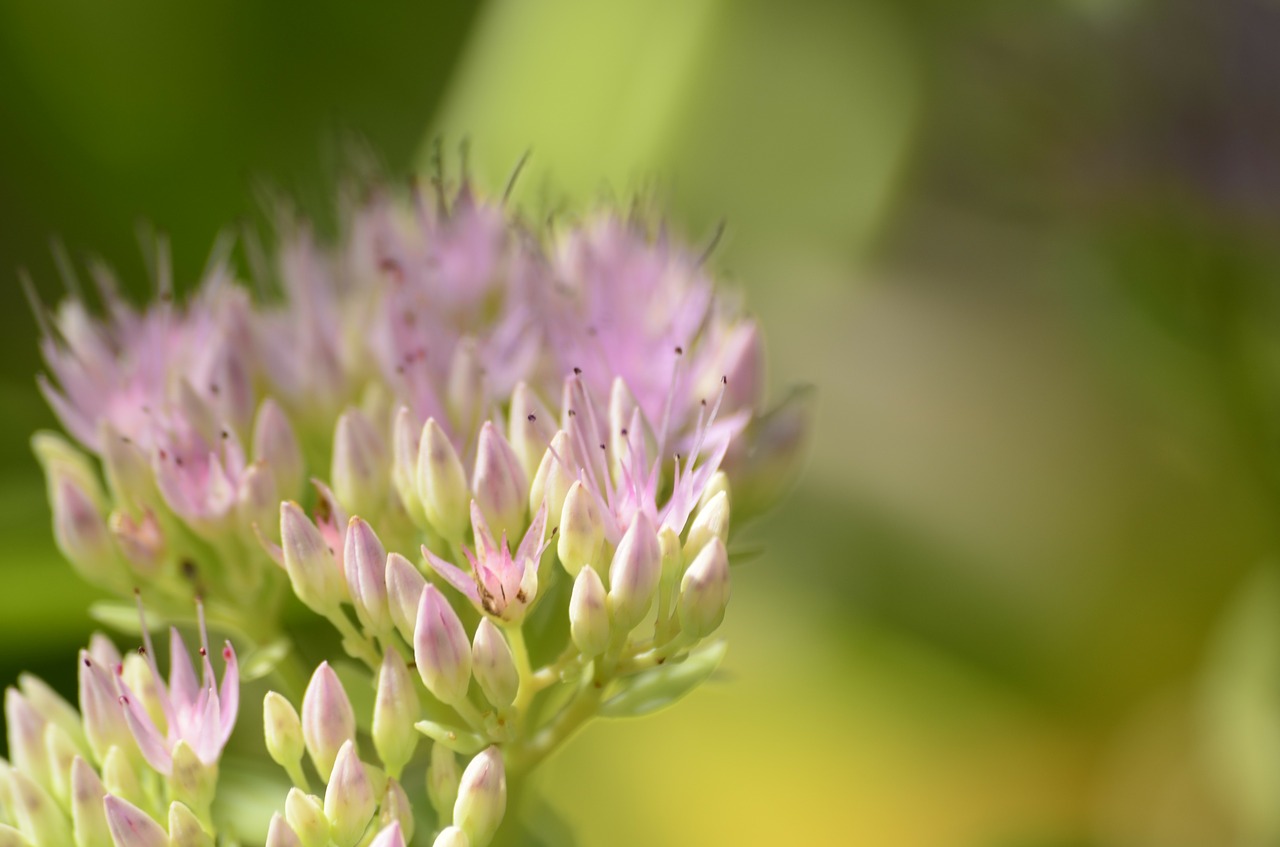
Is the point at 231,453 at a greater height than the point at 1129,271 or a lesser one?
lesser

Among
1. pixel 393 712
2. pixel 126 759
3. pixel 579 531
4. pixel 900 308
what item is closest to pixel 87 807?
pixel 126 759

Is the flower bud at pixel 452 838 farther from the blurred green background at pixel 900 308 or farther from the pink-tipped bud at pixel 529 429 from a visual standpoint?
the blurred green background at pixel 900 308

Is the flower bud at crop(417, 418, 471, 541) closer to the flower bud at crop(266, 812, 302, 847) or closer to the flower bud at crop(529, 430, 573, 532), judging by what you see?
the flower bud at crop(529, 430, 573, 532)

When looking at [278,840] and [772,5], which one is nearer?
[278,840]

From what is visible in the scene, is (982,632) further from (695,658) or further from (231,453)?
(231,453)

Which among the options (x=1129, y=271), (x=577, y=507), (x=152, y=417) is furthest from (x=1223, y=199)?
(x=152, y=417)
